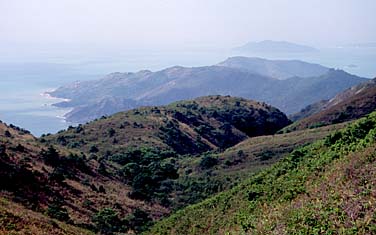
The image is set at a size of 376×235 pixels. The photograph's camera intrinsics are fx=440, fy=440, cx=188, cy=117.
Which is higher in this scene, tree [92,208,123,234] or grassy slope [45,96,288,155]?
tree [92,208,123,234]

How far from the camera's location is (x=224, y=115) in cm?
11162

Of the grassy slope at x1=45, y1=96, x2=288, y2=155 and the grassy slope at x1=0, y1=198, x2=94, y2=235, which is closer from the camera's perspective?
the grassy slope at x1=0, y1=198, x2=94, y2=235

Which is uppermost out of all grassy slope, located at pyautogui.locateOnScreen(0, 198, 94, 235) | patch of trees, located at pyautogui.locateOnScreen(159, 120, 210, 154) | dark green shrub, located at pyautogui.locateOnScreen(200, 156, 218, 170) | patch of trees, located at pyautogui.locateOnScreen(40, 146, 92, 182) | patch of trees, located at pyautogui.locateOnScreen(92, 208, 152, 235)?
grassy slope, located at pyautogui.locateOnScreen(0, 198, 94, 235)

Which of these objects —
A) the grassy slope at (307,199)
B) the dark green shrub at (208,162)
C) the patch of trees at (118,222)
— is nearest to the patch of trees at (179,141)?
the dark green shrub at (208,162)

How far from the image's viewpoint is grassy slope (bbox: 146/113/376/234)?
48.2 ft

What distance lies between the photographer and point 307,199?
722 inches

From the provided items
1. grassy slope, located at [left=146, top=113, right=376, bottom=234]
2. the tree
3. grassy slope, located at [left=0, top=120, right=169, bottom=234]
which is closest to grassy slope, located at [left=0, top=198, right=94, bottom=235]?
grassy slope, located at [left=0, top=120, right=169, bottom=234]

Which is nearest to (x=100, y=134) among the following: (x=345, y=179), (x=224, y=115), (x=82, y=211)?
(x=224, y=115)

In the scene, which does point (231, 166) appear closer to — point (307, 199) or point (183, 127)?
point (183, 127)

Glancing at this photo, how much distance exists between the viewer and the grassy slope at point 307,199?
578 inches

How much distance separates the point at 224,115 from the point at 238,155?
51.4 m

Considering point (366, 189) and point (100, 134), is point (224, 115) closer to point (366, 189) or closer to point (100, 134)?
point (100, 134)

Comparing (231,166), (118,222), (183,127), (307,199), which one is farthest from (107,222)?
(183,127)

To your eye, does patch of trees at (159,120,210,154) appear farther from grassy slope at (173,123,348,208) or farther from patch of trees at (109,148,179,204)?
grassy slope at (173,123,348,208)
